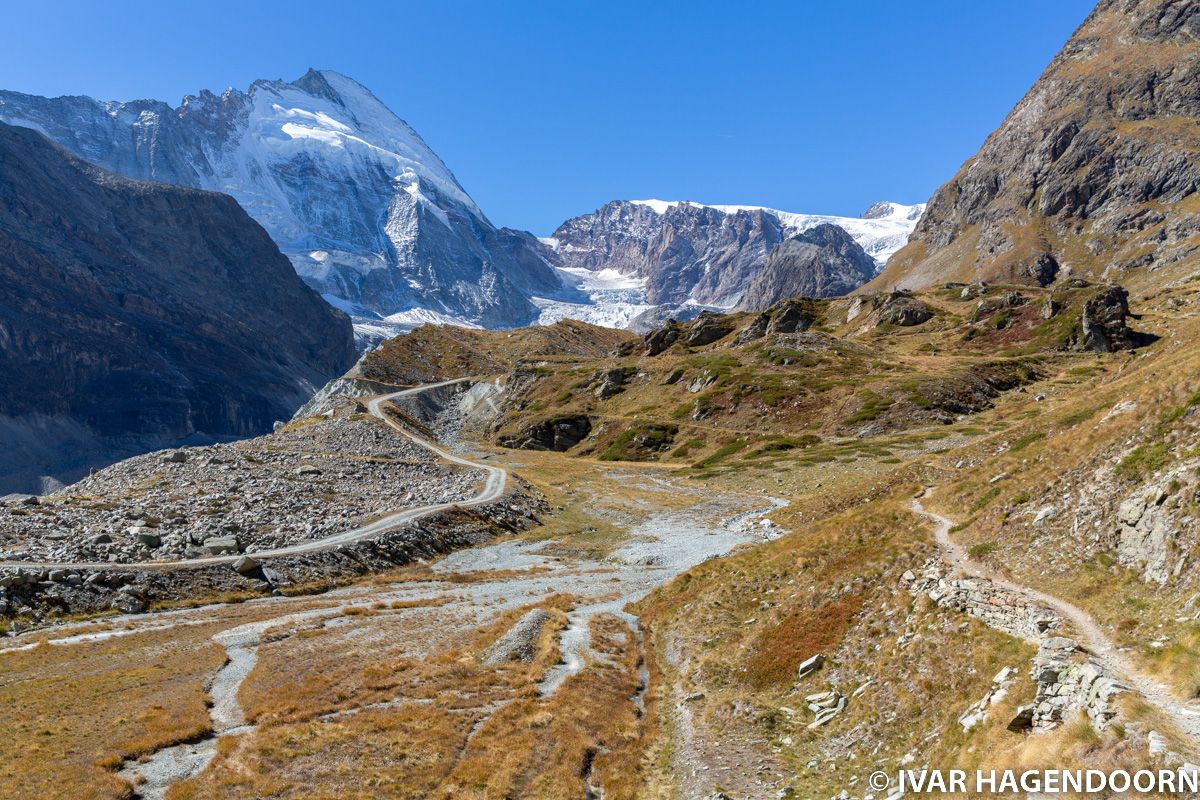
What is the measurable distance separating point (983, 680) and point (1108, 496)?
10.8 m

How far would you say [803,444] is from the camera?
123 metres

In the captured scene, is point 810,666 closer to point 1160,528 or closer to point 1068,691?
point 1068,691

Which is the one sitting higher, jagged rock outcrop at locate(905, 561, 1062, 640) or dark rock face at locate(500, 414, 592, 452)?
dark rock face at locate(500, 414, 592, 452)

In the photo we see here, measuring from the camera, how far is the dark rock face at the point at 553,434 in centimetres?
16525

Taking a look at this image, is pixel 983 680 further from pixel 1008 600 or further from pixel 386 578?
pixel 386 578

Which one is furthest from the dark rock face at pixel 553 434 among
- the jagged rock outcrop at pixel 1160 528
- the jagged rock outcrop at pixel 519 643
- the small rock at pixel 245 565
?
the jagged rock outcrop at pixel 1160 528

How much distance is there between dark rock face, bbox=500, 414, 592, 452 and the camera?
165250mm

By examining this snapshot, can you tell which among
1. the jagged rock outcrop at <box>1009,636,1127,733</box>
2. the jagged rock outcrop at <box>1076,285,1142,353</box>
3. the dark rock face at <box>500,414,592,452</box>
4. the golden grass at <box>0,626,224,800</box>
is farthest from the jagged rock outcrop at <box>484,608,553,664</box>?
the jagged rock outcrop at <box>1076,285,1142,353</box>

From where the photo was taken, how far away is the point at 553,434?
16750 centimetres

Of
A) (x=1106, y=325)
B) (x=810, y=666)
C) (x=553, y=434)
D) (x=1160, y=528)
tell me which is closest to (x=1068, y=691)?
(x=1160, y=528)

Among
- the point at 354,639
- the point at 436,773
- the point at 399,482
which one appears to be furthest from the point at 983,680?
the point at 399,482

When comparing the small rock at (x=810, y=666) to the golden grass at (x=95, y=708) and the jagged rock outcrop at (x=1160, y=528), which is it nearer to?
the jagged rock outcrop at (x=1160, y=528)

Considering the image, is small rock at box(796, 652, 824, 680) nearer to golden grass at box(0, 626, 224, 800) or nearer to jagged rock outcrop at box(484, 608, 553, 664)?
jagged rock outcrop at box(484, 608, 553, 664)

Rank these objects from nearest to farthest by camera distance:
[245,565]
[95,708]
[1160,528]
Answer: [1160,528]
[95,708]
[245,565]
